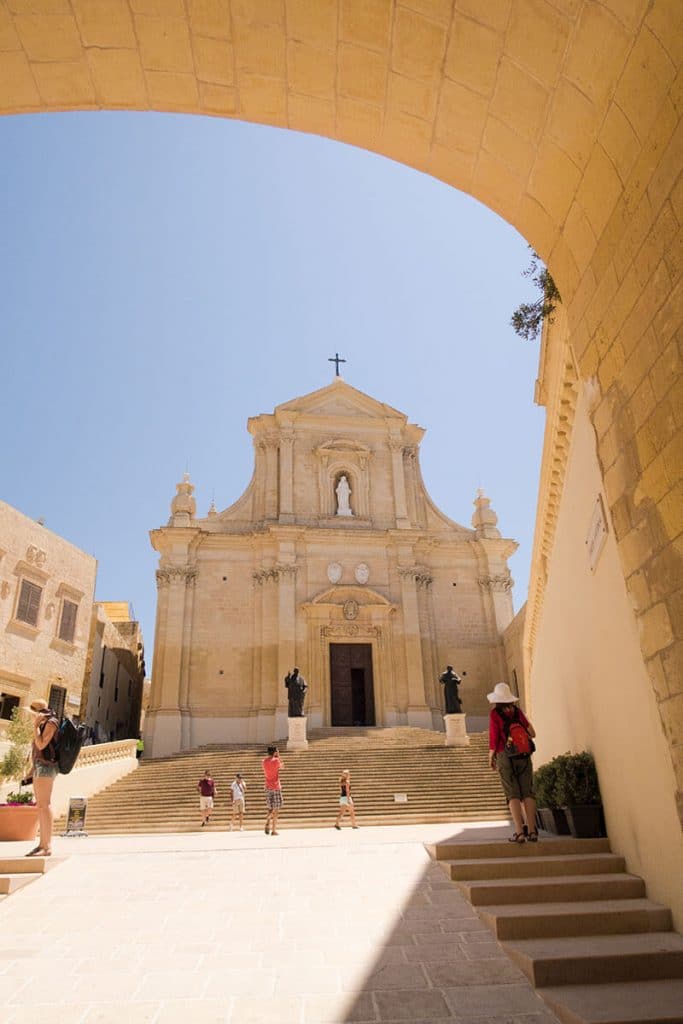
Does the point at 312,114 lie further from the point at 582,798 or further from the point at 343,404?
the point at 343,404

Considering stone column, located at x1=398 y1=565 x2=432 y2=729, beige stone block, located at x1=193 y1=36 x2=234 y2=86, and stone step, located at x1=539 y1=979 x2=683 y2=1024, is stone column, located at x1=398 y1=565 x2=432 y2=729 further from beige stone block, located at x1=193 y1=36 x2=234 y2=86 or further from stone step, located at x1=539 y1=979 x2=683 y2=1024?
beige stone block, located at x1=193 y1=36 x2=234 y2=86

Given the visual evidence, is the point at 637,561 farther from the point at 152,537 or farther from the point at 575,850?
the point at 152,537

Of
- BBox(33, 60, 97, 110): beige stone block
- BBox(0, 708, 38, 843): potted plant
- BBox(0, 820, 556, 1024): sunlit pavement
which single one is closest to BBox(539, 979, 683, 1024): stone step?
BBox(0, 820, 556, 1024): sunlit pavement

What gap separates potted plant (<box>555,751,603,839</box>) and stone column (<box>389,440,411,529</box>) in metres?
22.0

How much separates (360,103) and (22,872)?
25.6 ft

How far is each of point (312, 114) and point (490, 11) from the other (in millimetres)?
1298

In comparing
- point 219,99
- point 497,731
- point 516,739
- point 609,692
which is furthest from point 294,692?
point 219,99

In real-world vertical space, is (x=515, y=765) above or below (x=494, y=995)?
above

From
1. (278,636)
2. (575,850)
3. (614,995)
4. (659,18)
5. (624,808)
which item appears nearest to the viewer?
(659,18)

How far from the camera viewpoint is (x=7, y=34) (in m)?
Answer: 3.65

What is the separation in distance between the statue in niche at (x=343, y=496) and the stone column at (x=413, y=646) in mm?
3715

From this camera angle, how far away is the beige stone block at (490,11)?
3.37 meters

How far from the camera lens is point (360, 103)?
4.12 metres

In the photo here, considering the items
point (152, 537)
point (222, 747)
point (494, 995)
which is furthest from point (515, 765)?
point (152, 537)
